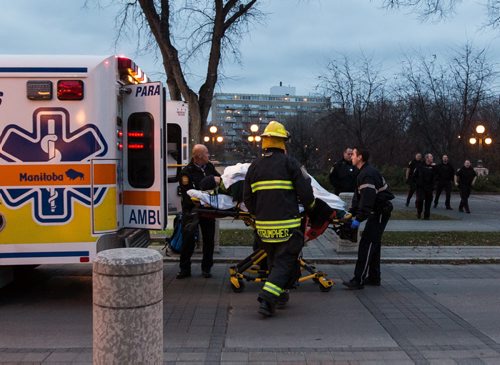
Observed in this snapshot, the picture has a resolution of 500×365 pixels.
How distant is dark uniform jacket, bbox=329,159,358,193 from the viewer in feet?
35.3

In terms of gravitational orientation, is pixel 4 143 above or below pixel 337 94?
below

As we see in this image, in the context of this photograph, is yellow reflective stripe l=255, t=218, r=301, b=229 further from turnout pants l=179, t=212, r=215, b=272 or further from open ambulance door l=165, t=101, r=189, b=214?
open ambulance door l=165, t=101, r=189, b=214

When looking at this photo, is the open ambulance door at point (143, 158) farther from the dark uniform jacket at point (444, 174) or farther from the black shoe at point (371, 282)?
the dark uniform jacket at point (444, 174)

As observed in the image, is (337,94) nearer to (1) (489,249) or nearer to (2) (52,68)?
(1) (489,249)

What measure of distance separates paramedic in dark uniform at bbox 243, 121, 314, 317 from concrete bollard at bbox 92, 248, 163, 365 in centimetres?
252

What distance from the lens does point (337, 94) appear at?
23.7m

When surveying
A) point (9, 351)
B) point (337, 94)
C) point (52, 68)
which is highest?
point (337, 94)

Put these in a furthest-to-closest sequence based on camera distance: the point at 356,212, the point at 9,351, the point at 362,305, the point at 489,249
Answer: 1. the point at 489,249
2. the point at 356,212
3. the point at 362,305
4. the point at 9,351

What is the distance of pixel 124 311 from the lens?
2898 millimetres

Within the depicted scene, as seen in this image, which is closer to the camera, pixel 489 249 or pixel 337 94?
pixel 489 249

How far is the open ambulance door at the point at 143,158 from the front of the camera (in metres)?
6.03

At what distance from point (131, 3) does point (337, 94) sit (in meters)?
13.5

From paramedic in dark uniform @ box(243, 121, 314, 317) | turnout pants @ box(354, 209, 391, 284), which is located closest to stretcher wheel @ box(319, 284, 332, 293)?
turnout pants @ box(354, 209, 391, 284)

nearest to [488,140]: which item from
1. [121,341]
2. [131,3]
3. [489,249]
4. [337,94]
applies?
[337,94]
